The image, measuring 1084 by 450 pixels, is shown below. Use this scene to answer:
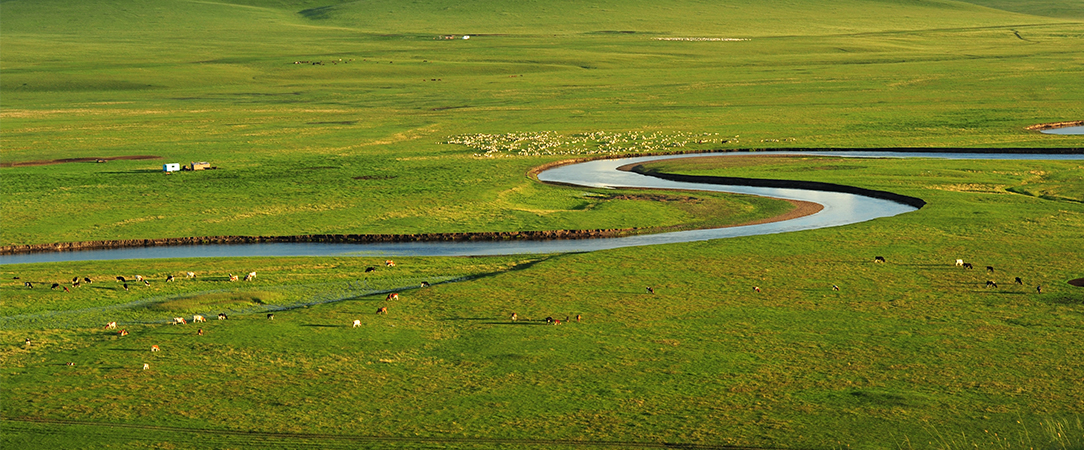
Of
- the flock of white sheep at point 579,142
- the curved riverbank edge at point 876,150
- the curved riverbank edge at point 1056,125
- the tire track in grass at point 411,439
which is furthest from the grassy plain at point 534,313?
the curved riverbank edge at point 1056,125

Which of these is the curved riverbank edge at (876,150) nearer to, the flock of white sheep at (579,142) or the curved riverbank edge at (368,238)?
the flock of white sheep at (579,142)

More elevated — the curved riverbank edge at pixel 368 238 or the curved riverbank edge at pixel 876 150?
the curved riverbank edge at pixel 368 238

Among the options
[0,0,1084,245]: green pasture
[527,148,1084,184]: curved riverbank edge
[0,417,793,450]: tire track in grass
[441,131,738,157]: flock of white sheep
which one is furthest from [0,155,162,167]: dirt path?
[0,417,793,450]: tire track in grass

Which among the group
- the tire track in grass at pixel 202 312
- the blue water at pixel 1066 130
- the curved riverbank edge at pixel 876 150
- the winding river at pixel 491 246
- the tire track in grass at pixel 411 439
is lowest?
the blue water at pixel 1066 130

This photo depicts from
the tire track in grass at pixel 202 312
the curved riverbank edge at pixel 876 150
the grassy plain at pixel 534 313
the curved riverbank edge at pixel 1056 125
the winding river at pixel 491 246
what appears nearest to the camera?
the grassy plain at pixel 534 313

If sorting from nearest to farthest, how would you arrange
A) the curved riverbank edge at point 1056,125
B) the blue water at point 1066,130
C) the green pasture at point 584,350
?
the green pasture at point 584,350 < the blue water at point 1066,130 < the curved riverbank edge at point 1056,125

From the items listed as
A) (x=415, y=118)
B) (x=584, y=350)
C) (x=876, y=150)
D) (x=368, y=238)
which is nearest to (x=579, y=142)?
(x=876, y=150)

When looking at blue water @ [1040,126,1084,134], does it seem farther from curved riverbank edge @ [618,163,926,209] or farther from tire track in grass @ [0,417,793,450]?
tire track in grass @ [0,417,793,450]

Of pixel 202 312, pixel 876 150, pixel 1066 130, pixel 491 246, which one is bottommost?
pixel 1066 130

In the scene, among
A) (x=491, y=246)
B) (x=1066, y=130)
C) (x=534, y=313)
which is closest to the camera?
(x=534, y=313)

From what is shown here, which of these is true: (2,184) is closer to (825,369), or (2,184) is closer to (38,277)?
(38,277)

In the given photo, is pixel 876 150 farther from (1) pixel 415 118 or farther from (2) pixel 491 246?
(1) pixel 415 118

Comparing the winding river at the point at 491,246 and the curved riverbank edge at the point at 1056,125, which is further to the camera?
the curved riverbank edge at the point at 1056,125
